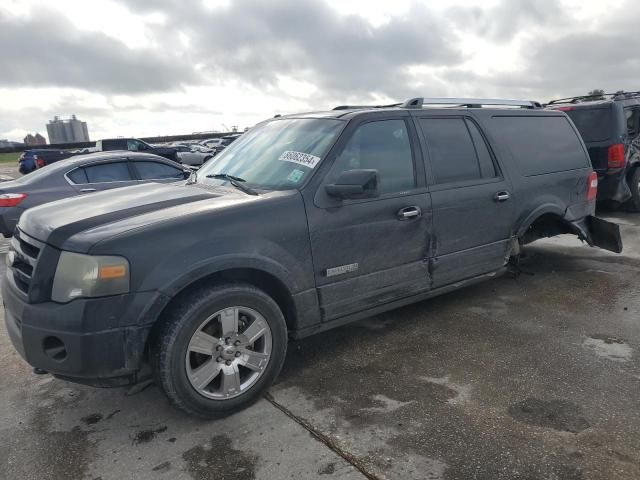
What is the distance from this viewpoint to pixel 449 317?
14.5ft

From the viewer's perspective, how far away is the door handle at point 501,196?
4.36 metres

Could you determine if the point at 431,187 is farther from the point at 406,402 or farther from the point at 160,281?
the point at 160,281

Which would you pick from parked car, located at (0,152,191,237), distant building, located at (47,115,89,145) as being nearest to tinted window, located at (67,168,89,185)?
parked car, located at (0,152,191,237)

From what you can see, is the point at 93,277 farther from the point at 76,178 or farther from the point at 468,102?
the point at 76,178

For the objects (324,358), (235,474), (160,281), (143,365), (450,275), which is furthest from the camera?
(450,275)

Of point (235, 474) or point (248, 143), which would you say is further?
point (248, 143)

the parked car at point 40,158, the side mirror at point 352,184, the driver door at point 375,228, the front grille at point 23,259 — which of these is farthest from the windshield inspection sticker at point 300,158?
the parked car at point 40,158

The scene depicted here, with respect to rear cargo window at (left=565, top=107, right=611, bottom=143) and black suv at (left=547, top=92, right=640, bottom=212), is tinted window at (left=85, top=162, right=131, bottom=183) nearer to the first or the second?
black suv at (left=547, top=92, right=640, bottom=212)

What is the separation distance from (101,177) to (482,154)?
5.79 meters

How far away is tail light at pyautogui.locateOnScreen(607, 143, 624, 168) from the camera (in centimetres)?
780

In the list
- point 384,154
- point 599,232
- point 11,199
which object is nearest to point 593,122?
point 599,232

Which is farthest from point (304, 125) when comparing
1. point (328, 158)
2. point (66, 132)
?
point (66, 132)

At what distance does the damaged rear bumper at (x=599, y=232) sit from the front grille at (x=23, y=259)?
479cm

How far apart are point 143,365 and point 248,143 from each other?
2.05m
